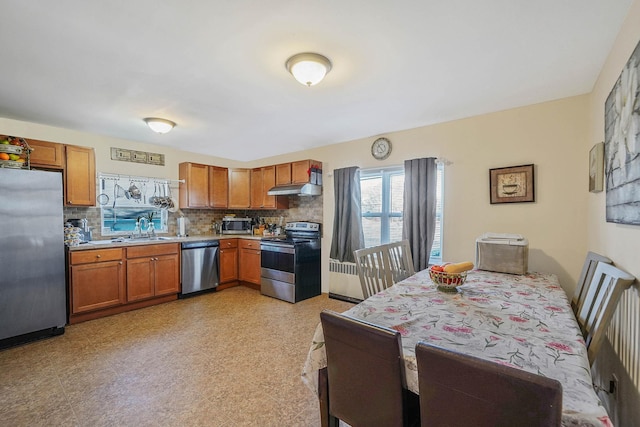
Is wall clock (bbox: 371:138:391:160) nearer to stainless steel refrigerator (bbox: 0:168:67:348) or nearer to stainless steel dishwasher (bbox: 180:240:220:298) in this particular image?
stainless steel dishwasher (bbox: 180:240:220:298)

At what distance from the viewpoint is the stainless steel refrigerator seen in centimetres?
254

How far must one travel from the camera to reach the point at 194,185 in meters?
4.55

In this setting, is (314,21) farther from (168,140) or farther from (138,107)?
(168,140)

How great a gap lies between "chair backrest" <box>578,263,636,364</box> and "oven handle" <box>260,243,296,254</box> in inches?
120

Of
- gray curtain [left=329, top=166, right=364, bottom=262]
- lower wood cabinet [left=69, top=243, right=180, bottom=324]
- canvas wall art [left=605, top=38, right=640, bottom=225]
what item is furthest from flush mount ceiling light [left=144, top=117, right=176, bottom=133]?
canvas wall art [left=605, top=38, right=640, bottom=225]

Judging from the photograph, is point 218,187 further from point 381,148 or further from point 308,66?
point 308,66

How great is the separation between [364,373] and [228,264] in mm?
4017

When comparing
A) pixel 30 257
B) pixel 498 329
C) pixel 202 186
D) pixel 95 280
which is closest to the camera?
pixel 498 329

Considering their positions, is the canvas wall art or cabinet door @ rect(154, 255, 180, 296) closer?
the canvas wall art

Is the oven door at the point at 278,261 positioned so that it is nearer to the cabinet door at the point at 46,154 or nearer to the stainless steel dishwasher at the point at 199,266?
the stainless steel dishwasher at the point at 199,266

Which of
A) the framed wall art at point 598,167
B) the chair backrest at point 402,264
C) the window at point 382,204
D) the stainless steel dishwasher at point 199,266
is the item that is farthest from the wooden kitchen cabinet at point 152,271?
the framed wall art at point 598,167

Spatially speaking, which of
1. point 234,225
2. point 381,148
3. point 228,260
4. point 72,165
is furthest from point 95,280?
point 381,148

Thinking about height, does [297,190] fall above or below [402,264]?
above

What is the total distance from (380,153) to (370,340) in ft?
10.1
